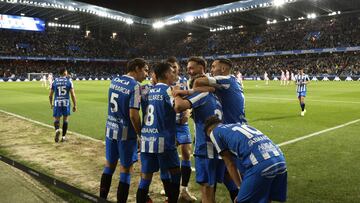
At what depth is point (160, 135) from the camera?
15.5 ft

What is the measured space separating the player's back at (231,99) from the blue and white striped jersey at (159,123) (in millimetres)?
702

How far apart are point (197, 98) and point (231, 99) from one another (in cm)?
64

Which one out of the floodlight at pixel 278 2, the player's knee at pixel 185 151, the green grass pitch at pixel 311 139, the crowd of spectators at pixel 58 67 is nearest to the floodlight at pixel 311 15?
the floodlight at pixel 278 2

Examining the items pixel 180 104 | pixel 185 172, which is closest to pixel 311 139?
pixel 185 172

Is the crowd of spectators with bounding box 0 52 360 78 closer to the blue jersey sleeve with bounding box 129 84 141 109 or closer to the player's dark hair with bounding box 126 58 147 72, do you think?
the player's dark hair with bounding box 126 58 147 72

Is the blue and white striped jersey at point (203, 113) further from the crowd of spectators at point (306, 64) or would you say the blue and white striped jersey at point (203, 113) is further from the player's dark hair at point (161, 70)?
the crowd of spectators at point (306, 64)

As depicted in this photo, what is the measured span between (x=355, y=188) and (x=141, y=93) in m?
4.18

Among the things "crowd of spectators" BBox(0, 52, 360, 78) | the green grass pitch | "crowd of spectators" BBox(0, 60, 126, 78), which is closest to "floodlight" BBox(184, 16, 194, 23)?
"crowd of spectators" BBox(0, 52, 360, 78)

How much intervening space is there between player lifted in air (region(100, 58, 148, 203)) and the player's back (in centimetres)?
126

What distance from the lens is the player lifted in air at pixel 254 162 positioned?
3.40 meters

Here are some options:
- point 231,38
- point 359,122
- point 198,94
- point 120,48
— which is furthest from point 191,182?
point 120,48

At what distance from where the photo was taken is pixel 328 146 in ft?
30.8

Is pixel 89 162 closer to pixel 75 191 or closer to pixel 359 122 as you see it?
pixel 75 191

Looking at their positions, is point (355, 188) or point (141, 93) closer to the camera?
point (141, 93)
